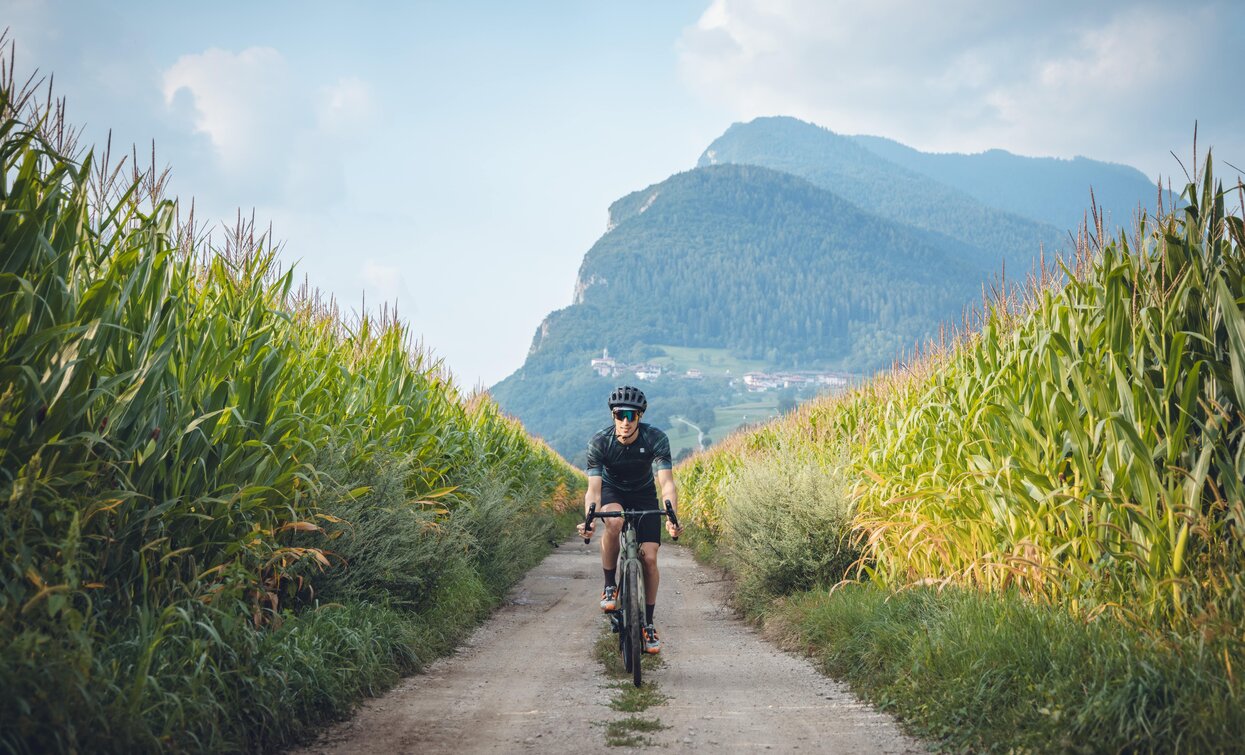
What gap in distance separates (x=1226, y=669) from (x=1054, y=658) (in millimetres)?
844

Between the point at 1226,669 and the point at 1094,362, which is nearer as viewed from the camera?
the point at 1226,669

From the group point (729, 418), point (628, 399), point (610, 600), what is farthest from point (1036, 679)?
point (729, 418)

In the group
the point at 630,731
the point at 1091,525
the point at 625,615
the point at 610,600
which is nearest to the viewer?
the point at 630,731

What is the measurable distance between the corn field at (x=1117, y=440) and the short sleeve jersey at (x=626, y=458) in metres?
2.13

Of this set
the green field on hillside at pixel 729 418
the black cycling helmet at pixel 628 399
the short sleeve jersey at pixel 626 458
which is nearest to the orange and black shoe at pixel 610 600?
the short sleeve jersey at pixel 626 458

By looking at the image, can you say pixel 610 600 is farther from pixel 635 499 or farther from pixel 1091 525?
pixel 1091 525

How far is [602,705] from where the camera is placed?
6320mm

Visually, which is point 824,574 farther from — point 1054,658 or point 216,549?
point 216,549

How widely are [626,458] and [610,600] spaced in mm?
1244

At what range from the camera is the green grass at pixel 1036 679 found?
415cm

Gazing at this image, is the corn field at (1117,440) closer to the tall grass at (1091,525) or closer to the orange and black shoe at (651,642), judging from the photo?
the tall grass at (1091,525)

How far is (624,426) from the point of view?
7.83 m

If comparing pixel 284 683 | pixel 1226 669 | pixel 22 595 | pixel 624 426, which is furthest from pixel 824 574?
pixel 22 595

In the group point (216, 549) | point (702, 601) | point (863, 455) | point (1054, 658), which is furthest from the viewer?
point (702, 601)
